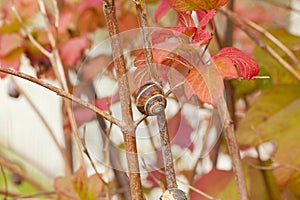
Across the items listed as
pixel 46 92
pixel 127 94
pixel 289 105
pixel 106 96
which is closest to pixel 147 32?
pixel 127 94

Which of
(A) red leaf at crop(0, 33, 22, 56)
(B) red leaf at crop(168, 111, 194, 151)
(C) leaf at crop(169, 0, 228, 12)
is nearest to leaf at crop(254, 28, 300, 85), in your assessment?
(B) red leaf at crop(168, 111, 194, 151)

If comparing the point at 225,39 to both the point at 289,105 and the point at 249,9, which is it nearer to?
the point at 289,105

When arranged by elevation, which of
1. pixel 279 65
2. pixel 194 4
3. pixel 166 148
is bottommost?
pixel 166 148

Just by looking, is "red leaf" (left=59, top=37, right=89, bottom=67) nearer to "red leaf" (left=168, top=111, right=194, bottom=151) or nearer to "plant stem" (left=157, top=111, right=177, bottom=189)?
"red leaf" (left=168, top=111, right=194, bottom=151)

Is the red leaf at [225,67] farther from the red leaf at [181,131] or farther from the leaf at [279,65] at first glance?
the leaf at [279,65]

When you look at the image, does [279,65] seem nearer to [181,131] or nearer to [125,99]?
[181,131]

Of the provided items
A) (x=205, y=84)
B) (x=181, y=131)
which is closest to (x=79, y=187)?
(x=181, y=131)
